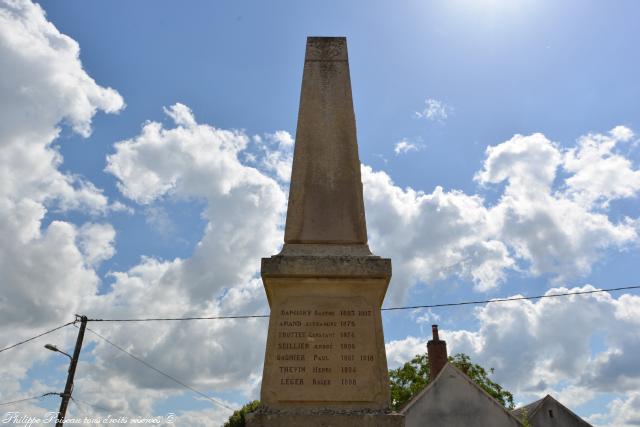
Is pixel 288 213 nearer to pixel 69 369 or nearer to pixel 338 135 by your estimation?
pixel 338 135

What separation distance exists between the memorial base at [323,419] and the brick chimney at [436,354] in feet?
74.0

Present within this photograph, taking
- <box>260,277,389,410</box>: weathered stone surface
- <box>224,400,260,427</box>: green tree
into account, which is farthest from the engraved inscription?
<box>224,400,260,427</box>: green tree

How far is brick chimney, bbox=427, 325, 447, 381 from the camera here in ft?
83.3

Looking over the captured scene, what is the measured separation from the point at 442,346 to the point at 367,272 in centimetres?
2279

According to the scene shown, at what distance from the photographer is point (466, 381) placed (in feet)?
64.6

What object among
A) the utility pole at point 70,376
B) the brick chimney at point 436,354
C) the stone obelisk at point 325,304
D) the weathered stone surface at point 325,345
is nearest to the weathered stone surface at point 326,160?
the stone obelisk at point 325,304

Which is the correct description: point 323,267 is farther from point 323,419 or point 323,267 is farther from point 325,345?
point 323,419

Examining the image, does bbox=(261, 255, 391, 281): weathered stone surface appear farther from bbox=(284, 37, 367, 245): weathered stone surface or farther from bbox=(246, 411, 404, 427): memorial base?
bbox=(246, 411, 404, 427): memorial base

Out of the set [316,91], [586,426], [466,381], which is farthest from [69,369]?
[586,426]

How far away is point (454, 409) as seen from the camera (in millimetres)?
19000

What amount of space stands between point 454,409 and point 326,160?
642 inches

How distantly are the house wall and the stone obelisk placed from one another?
15.4 meters

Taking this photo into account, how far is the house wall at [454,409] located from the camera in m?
18.7

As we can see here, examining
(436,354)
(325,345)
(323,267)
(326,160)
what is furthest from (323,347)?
(436,354)
